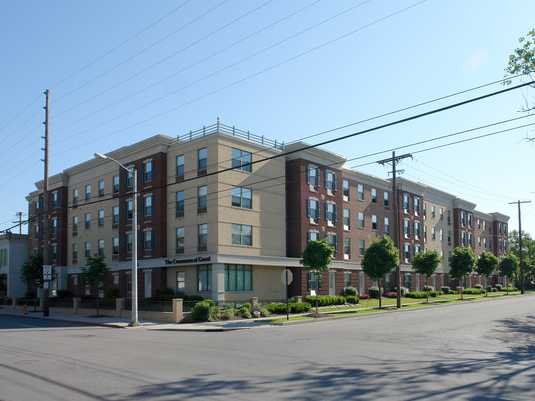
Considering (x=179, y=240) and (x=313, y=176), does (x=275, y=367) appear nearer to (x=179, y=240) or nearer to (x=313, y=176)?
(x=179, y=240)

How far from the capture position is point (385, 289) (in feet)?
186

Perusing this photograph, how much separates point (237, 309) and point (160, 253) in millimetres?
10251

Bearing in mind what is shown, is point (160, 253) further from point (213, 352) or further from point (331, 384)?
point (331, 384)

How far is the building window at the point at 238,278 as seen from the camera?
3875 cm

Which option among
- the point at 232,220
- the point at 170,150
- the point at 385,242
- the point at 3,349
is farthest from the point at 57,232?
the point at 3,349

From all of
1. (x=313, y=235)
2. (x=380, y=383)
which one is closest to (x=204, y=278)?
(x=313, y=235)

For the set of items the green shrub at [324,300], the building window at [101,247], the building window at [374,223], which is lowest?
the green shrub at [324,300]

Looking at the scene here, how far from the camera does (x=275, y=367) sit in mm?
13320

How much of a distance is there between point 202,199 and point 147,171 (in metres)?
6.90

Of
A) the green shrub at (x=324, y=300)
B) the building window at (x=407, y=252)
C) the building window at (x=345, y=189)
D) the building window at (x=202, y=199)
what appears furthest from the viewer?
the building window at (x=407, y=252)

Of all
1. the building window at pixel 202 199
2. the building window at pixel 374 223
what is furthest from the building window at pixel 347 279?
the building window at pixel 202 199

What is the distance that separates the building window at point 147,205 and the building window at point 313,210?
12966 mm

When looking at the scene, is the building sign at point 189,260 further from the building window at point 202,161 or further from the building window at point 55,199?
the building window at point 55,199

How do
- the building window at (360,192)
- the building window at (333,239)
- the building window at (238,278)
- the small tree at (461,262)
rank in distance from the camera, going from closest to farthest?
the building window at (238,278) → the building window at (333,239) → the building window at (360,192) → the small tree at (461,262)
